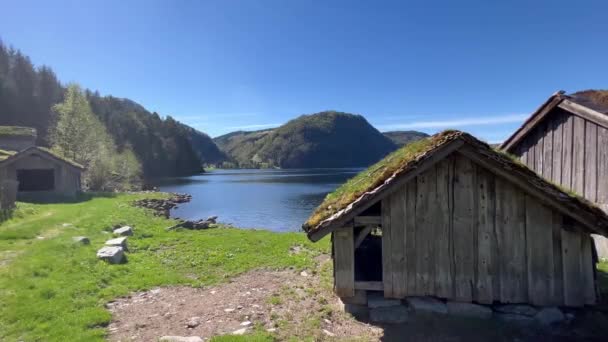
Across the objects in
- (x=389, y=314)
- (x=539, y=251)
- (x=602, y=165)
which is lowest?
(x=389, y=314)

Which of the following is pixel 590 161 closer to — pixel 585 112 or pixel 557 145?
pixel 557 145

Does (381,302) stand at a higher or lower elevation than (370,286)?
lower

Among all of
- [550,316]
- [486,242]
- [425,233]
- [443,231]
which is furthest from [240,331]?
[550,316]

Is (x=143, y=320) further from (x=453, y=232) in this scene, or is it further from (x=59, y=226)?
(x=59, y=226)

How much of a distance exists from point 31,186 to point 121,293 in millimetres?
31290

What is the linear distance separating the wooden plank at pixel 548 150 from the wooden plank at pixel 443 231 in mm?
7229

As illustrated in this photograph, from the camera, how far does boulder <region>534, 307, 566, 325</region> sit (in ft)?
22.7

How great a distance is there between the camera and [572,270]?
6961mm

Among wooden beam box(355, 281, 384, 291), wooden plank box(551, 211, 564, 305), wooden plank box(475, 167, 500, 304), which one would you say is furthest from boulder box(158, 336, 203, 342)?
wooden plank box(551, 211, 564, 305)

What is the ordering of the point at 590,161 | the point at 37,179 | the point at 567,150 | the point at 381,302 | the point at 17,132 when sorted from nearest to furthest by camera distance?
1. the point at 381,302
2. the point at 590,161
3. the point at 567,150
4. the point at 37,179
5. the point at 17,132

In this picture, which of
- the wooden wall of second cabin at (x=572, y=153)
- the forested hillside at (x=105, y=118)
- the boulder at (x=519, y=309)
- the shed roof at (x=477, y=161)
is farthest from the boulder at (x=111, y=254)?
the forested hillside at (x=105, y=118)

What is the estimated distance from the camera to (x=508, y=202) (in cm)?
723

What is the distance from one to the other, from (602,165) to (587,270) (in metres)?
4.85

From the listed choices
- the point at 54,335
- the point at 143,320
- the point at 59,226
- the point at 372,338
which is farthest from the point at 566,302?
the point at 59,226
